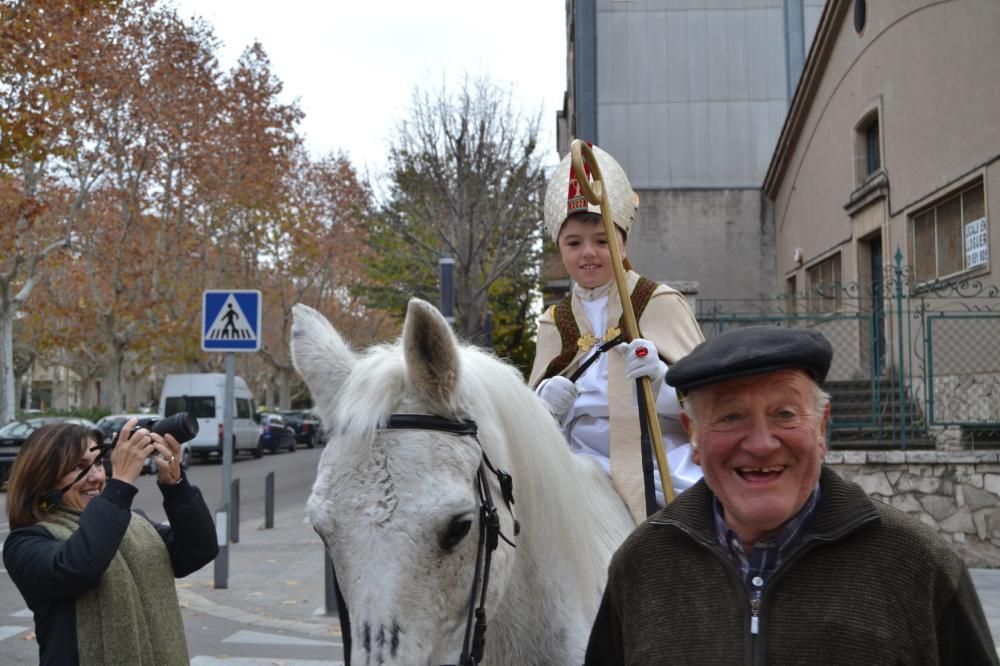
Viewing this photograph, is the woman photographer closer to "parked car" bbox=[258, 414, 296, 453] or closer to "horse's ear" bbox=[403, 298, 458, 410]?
"horse's ear" bbox=[403, 298, 458, 410]

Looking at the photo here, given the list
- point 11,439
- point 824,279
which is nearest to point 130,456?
point 824,279

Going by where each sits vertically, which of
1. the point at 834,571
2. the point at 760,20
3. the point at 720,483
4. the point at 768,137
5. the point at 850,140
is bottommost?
the point at 834,571

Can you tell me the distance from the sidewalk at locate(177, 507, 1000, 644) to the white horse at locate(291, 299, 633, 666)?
459cm

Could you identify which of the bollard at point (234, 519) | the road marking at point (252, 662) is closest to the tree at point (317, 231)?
the bollard at point (234, 519)

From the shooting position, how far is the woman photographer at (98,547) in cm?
311

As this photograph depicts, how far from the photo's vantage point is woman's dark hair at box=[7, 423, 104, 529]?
3422 millimetres

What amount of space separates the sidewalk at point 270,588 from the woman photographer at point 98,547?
3.36 meters

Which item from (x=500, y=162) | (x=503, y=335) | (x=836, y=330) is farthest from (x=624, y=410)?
(x=503, y=335)

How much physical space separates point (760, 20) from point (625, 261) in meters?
20.8

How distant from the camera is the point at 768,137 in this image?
2175 centimetres

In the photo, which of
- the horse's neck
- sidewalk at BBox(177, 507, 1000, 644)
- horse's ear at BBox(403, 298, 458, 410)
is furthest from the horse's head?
sidewalk at BBox(177, 507, 1000, 644)

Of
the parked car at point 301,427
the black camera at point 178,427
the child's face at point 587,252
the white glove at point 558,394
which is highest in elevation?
the child's face at point 587,252

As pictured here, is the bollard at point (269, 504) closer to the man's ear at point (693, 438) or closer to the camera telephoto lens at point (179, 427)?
the camera telephoto lens at point (179, 427)

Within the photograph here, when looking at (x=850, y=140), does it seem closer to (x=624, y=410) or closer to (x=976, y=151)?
(x=976, y=151)
